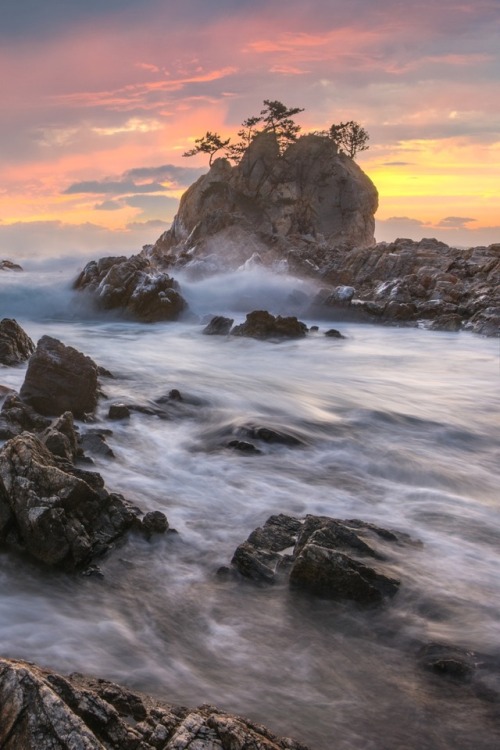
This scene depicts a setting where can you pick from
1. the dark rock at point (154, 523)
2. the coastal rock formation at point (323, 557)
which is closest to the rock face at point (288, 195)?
the dark rock at point (154, 523)

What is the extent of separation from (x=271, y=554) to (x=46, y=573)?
6.25 ft

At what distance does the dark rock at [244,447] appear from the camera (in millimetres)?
8725

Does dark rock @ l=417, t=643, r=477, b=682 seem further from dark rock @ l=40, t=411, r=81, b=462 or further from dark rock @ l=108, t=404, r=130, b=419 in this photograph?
dark rock @ l=108, t=404, r=130, b=419

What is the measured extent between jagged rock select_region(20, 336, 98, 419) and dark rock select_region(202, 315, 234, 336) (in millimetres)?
11922

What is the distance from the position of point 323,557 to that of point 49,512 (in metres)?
2.27

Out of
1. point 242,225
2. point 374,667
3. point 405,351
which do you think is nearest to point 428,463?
point 374,667

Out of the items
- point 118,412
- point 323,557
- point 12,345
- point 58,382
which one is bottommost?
point 323,557

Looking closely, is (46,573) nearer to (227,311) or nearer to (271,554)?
(271,554)

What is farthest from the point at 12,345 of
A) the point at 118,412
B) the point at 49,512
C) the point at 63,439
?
the point at 49,512

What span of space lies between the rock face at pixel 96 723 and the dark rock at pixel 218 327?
18335 millimetres

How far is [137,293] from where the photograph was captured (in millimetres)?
25094

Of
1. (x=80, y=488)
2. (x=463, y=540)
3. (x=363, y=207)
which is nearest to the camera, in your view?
(x=80, y=488)

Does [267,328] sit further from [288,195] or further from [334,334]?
[288,195]

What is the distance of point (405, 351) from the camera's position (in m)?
20.1
